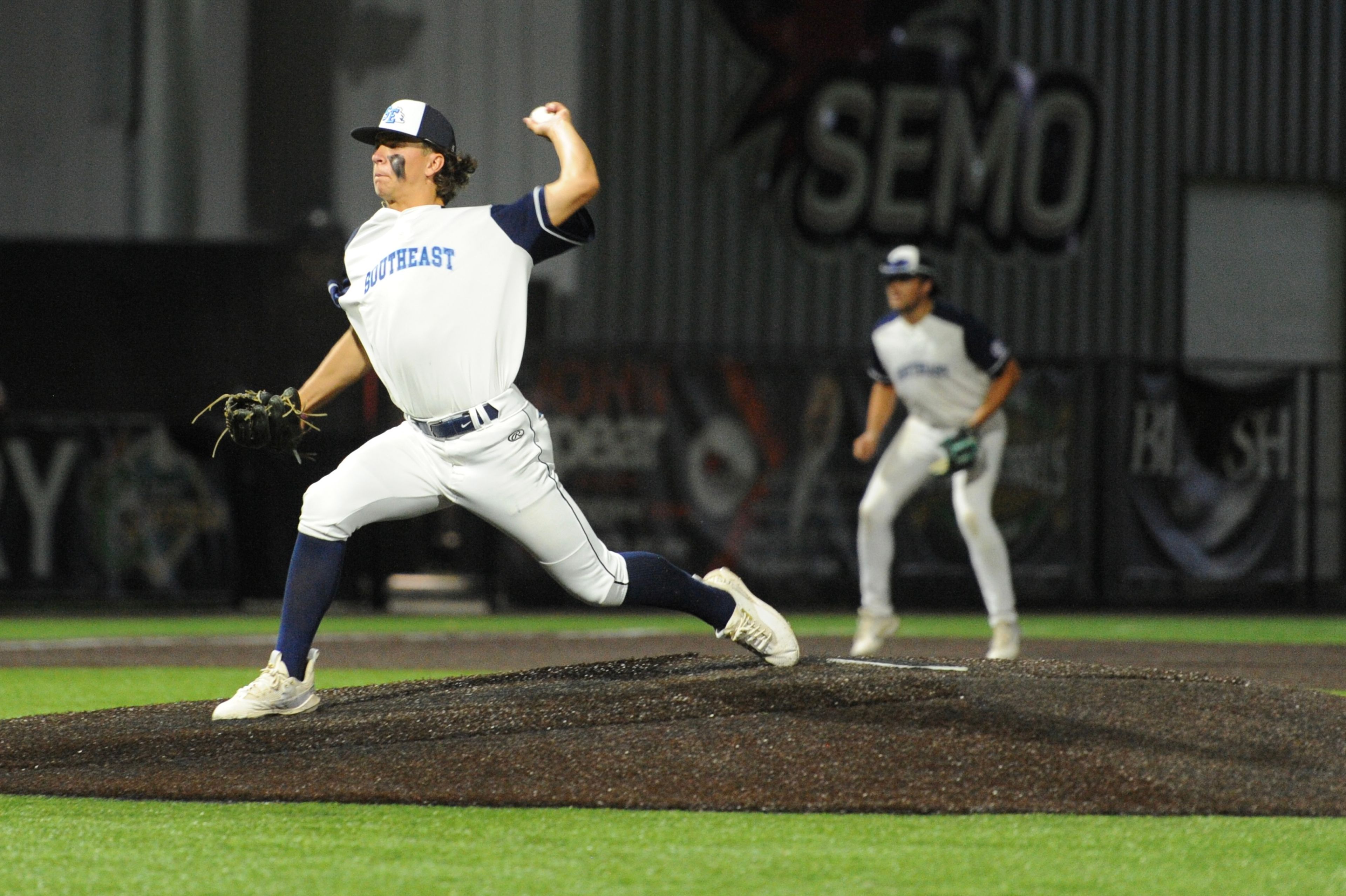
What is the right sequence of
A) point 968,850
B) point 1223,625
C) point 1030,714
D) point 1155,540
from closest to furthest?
1. point 968,850
2. point 1030,714
3. point 1223,625
4. point 1155,540

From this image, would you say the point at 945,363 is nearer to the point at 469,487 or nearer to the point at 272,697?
the point at 469,487

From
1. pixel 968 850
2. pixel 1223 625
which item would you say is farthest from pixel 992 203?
pixel 968 850

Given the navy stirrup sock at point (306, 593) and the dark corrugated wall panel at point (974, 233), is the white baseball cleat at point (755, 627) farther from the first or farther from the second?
the dark corrugated wall panel at point (974, 233)

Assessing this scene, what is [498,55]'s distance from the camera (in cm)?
1794

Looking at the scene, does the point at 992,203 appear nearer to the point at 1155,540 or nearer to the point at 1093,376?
the point at 1093,376

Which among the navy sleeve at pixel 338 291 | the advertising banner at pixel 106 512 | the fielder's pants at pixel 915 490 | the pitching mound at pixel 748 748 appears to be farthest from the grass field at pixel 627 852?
the advertising banner at pixel 106 512

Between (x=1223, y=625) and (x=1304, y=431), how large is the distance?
9.08 feet

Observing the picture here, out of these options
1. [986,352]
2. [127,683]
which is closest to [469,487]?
[127,683]

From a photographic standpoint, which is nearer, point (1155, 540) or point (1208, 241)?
point (1155, 540)

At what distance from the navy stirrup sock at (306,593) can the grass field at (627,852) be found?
86cm

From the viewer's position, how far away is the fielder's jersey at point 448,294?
5.57m

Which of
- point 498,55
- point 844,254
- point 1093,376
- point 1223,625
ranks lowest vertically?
point 1223,625

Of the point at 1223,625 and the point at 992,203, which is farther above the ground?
the point at 992,203

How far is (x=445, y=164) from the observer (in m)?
5.93
